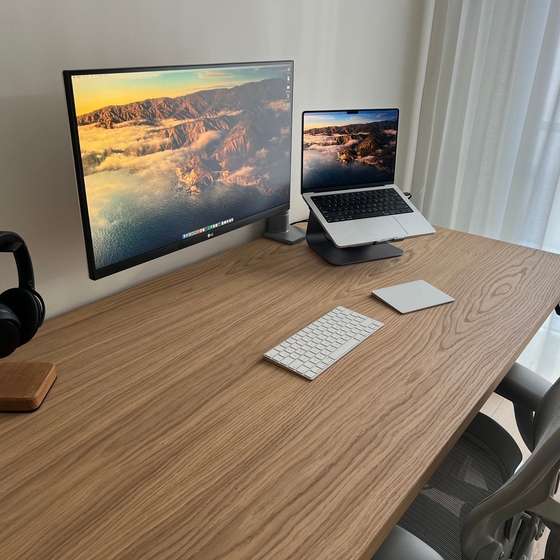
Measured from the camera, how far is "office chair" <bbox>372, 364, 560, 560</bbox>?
0.61m

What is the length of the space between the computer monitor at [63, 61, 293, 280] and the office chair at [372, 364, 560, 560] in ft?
2.27

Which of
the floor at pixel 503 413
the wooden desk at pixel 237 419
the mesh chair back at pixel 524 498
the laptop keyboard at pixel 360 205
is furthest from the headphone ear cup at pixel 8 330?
the floor at pixel 503 413

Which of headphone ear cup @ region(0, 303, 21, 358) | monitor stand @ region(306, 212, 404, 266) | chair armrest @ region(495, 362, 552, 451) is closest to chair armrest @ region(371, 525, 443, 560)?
chair armrest @ region(495, 362, 552, 451)

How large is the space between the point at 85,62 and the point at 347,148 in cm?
72

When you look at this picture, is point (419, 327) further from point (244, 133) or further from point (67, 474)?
point (67, 474)

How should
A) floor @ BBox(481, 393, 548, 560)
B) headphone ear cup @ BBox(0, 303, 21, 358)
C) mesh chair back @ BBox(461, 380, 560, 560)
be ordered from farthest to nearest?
1. floor @ BBox(481, 393, 548, 560)
2. headphone ear cup @ BBox(0, 303, 21, 358)
3. mesh chair back @ BBox(461, 380, 560, 560)

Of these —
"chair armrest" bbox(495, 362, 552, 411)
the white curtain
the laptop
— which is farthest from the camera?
the white curtain

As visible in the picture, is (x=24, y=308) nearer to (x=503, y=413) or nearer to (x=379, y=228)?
(x=379, y=228)

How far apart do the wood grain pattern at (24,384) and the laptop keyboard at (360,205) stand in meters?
0.80

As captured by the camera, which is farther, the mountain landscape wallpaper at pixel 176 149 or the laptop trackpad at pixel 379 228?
the laptop trackpad at pixel 379 228

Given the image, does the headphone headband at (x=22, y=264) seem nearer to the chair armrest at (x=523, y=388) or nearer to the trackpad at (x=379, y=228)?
the trackpad at (x=379, y=228)

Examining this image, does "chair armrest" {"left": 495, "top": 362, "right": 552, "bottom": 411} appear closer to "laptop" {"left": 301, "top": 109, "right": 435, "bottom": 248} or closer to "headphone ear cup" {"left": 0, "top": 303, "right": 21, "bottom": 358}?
"laptop" {"left": 301, "top": 109, "right": 435, "bottom": 248}

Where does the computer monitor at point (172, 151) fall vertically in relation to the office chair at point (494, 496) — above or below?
above

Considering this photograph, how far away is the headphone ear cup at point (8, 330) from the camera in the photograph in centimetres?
70
